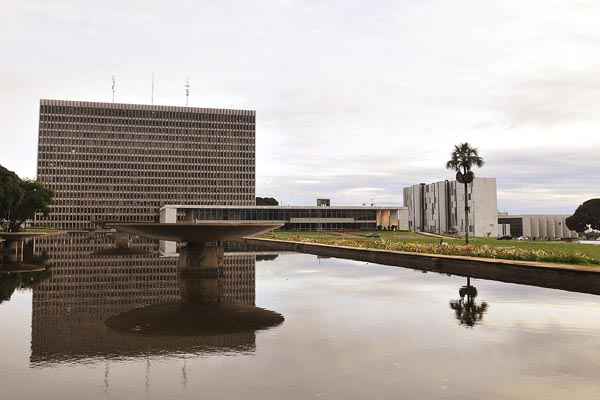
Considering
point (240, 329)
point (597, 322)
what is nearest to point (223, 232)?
point (240, 329)

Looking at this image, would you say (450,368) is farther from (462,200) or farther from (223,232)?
(462,200)

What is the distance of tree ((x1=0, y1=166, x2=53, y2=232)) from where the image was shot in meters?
62.0

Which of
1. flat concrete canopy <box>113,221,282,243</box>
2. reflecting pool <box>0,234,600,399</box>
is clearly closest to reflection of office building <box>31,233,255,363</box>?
reflecting pool <box>0,234,600,399</box>

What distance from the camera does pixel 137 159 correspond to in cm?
18262

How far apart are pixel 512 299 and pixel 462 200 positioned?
332ft

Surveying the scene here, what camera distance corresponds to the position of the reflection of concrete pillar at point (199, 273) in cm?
1638

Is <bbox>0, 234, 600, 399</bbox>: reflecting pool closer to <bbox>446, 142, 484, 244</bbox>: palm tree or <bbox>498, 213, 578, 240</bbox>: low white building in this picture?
<bbox>446, 142, 484, 244</bbox>: palm tree

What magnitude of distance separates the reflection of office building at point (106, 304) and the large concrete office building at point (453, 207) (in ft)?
295

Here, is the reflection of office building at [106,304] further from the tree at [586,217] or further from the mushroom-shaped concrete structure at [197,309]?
the tree at [586,217]

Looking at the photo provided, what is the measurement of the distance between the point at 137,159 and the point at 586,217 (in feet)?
489

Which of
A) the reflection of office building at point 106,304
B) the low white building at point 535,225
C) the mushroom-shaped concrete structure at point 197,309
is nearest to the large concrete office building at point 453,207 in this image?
the low white building at point 535,225

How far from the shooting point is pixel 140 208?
597 ft

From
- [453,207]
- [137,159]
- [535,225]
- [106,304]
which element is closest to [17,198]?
[106,304]

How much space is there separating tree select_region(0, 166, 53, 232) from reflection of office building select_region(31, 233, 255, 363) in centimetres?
4319
